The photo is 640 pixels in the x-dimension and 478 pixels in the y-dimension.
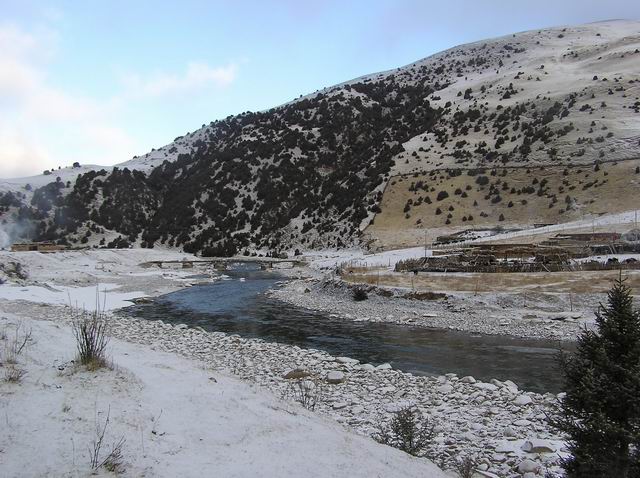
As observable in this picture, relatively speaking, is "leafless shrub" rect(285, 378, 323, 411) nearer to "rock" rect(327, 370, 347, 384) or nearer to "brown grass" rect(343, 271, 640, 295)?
"rock" rect(327, 370, 347, 384)

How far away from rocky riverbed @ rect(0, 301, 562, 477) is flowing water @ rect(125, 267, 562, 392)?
112 centimetres

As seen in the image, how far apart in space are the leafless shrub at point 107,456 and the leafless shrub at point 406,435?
399 cm

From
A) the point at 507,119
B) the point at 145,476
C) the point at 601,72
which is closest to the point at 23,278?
the point at 145,476

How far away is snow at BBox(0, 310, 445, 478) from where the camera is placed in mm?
4566

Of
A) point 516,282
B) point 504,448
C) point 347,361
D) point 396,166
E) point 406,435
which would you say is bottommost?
point 347,361

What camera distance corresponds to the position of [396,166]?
67.0m

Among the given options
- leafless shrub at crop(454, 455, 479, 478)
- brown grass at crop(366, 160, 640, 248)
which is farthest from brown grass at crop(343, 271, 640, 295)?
brown grass at crop(366, 160, 640, 248)

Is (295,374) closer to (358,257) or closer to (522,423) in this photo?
(522,423)

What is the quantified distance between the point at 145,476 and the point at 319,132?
83.8 meters

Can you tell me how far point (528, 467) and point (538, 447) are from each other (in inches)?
34.0

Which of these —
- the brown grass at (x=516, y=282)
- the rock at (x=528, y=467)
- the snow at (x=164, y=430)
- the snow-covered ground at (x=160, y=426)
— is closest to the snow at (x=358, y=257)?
the brown grass at (x=516, y=282)

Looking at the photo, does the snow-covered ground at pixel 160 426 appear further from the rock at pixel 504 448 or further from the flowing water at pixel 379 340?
the flowing water at pixel 379 340

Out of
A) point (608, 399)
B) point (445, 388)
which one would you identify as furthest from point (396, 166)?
point (608, 399)

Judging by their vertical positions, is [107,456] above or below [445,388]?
above
